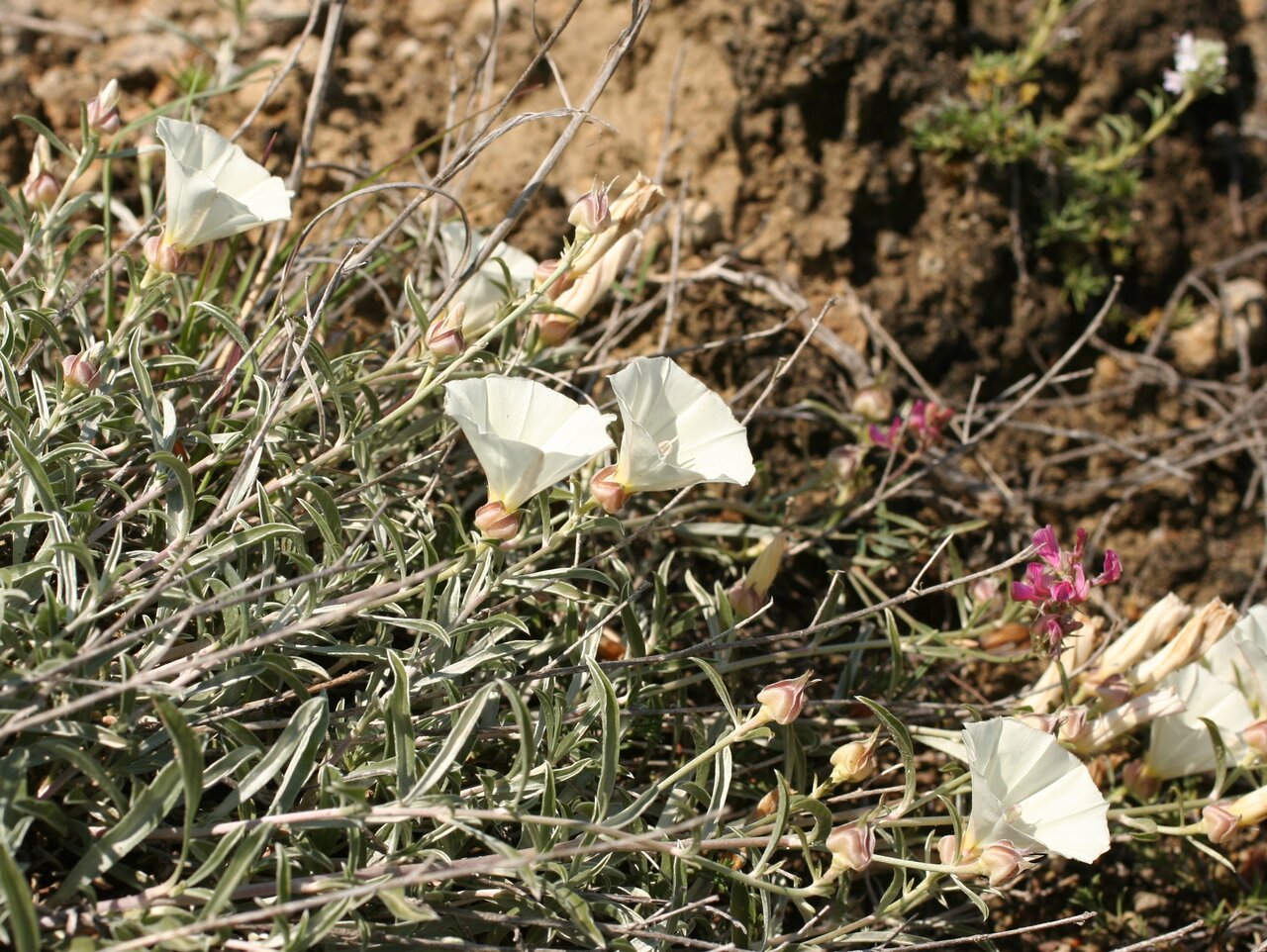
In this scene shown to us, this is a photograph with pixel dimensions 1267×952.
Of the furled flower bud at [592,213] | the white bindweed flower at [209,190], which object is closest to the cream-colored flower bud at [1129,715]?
the furled flower bud at [592,213]

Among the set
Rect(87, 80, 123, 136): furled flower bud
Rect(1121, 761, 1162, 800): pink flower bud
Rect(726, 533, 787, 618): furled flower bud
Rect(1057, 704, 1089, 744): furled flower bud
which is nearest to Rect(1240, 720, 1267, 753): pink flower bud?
Rect(1121, 761, 1162, 800): pink flower bud

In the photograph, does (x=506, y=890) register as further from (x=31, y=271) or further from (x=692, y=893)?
(x=31, y=271)

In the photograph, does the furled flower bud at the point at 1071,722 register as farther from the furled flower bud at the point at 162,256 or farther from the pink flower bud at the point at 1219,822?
the furled flower bud at the point at 162,256

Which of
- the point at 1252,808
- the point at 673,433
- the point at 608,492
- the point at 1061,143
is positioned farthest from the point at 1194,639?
the point at 1061,143

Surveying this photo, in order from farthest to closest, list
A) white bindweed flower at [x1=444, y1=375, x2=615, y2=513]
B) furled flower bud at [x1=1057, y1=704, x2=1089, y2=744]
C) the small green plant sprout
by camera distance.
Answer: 1. the small green plant sprout
2. furled flower bud at [x1=1057, y1=704, x2=1089, y2=744]
3. white bindweed flower at [x1=444, y1=375, x2=615, y2=513]

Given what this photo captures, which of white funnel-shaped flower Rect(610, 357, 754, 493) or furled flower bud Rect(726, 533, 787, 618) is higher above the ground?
white funnel-shaped flower Rect(610, 357, 754, 493)

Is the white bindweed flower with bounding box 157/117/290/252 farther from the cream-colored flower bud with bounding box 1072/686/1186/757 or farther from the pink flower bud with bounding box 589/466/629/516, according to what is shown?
the cream-colored flower bud with bounding box 1072/686/1186/757

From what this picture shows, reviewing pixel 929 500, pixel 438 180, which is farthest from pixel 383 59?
pixel 929 500
